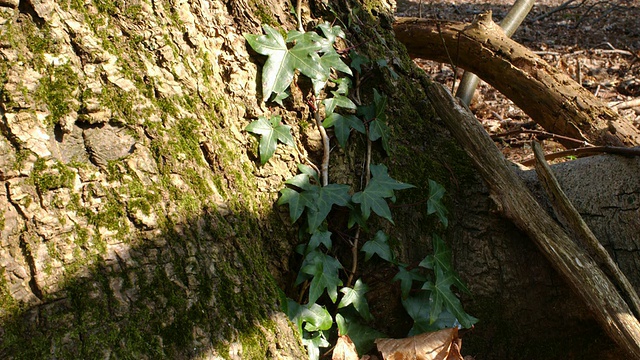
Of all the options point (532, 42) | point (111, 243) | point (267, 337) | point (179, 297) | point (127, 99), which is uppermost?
point (127, 99)

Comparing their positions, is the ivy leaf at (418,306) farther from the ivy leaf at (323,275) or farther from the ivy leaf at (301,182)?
the ivy leaf at (301,182)

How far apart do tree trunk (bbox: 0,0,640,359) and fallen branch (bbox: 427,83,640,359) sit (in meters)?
0.13

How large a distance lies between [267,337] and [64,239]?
0.68 m

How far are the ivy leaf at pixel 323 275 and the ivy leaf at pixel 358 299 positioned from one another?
0.12 ft

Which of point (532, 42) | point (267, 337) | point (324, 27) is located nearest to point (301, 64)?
point (324, 27)

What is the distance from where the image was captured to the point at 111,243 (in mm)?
1582

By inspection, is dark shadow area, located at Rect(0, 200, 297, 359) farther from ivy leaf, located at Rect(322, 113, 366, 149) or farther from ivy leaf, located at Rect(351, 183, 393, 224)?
ivy leaf, located at Rect(322, 113, 366, 149)

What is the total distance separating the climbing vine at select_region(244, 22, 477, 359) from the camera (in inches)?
78.5

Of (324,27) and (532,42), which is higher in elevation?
(324,27)

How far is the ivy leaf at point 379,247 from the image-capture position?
2.09 m

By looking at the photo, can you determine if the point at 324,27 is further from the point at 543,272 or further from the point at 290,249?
the point at 543,272

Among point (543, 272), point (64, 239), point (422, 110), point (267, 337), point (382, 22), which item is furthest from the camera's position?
point (382, 22)

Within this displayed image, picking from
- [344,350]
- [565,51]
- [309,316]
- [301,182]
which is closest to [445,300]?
[344,350]

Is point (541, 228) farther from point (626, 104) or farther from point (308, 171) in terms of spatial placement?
point (626, 104)
